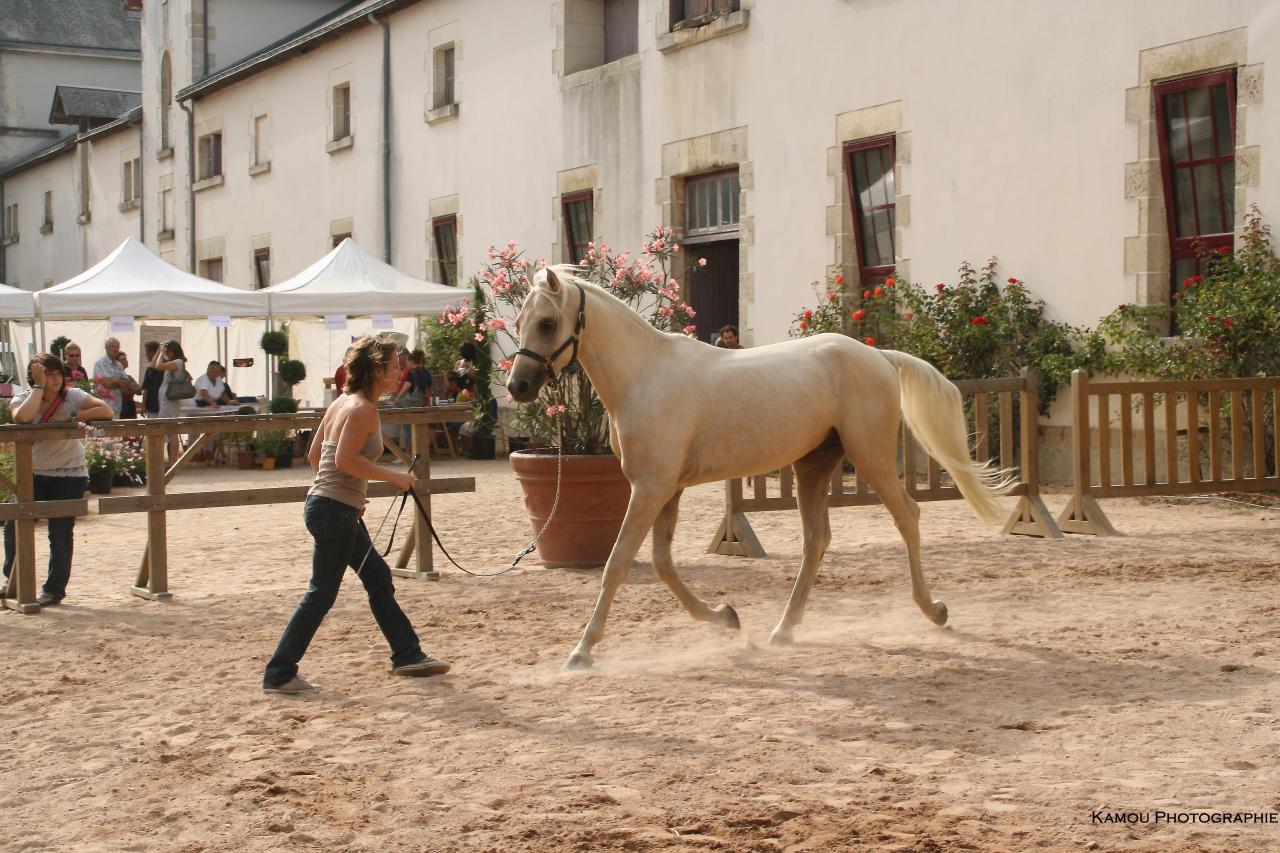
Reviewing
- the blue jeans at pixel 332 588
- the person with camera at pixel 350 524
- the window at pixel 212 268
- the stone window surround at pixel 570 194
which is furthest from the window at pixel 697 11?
the window at pixel 212 268

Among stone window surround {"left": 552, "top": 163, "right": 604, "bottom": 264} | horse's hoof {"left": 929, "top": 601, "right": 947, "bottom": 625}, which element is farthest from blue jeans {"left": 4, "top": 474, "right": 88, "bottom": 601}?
stone window surround {"left": 552, "top": 163, "right": 604, "bottom": 264}

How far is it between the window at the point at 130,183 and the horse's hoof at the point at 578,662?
1306 inches

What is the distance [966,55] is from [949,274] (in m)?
2.14

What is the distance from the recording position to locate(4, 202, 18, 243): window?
4472 centimetres

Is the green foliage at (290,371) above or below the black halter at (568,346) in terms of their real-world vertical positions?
above

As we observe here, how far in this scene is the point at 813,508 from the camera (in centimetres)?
721

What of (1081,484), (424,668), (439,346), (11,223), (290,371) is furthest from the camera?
(11,223)

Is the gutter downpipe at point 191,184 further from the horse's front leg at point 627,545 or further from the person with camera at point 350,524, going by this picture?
the horse's front leg at point 627,545

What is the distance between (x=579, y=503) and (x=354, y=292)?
11063mm

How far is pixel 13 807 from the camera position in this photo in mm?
4480

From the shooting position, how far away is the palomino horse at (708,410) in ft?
20.9

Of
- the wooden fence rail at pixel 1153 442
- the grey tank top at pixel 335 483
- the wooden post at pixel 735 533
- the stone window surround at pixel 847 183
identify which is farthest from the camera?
the stone window surround at pixel 847 183

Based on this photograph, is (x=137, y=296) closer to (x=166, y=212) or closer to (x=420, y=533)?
(x=420, y=533)

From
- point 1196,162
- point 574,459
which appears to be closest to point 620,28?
point 1196,162
